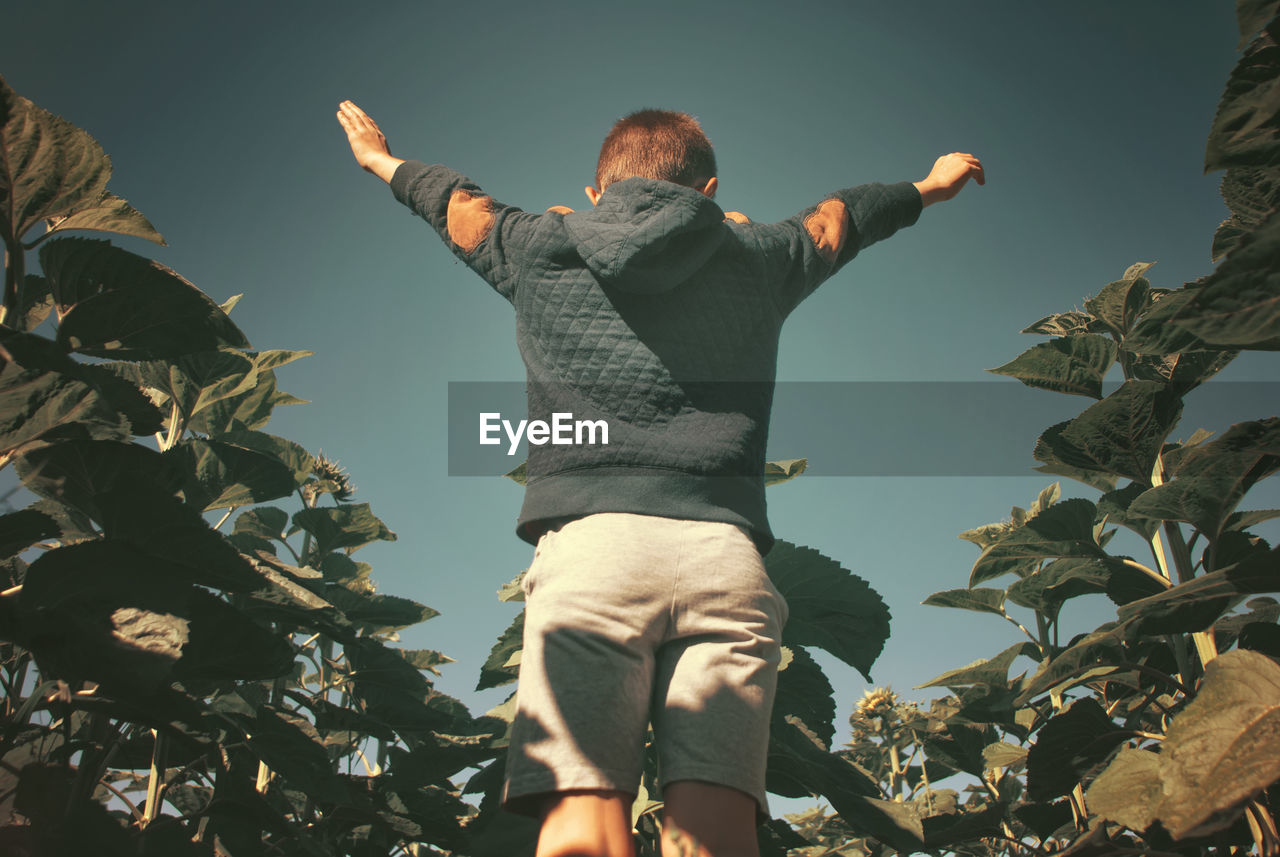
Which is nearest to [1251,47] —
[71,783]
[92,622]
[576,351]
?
[576,351]

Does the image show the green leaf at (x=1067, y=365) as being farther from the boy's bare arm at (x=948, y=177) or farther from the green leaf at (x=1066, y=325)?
the boy's bare arm at (x=948, y=177)

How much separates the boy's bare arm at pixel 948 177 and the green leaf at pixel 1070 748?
1665 mm

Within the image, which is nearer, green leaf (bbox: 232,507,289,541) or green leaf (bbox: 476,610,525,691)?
green leaf (bbox: 476,610,525,691)

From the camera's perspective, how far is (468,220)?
7.76 ft

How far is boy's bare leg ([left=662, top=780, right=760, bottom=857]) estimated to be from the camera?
65.6 inches

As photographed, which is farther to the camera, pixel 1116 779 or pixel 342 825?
pixel 342 825

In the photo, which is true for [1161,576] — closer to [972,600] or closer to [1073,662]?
[1073,662]

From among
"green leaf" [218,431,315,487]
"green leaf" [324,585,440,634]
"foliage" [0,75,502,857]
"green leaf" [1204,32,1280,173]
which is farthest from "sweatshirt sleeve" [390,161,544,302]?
"green leaf" [324,585,440,634]

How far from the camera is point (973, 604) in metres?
4.21

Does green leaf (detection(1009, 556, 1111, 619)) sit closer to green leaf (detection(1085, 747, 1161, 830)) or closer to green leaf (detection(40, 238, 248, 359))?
green leaf (detection(1085, 747, 1161, 830))

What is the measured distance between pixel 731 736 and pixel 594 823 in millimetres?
327

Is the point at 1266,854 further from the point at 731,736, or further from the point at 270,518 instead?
the point at 270,518

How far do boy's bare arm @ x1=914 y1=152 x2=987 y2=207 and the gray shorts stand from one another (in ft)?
4.74

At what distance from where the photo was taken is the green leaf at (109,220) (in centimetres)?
198
